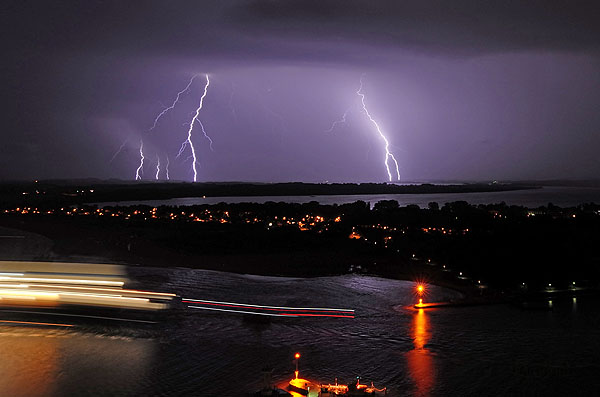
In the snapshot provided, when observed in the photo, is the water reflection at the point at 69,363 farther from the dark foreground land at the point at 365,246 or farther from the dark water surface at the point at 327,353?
the dark foreground land at the point at 365,246

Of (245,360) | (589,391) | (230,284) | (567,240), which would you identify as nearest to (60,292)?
(245,360)

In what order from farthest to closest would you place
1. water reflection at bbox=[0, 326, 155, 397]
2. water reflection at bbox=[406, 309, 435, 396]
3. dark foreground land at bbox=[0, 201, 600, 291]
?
dark foreground land at bbox=[0, 201, 600, 291] < water reflection at bbox=[406, 309, 435, 396] < water reflection at bbox=[0, 326, 155, 397]

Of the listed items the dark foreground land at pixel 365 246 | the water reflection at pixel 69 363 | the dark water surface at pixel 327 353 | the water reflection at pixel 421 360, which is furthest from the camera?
the dark foreground land at pixel 365 246

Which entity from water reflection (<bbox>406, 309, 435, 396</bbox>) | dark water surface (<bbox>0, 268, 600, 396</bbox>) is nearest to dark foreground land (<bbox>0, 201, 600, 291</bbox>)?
dark water surface (<bbox>0, 268, 600, 396</bbox>)

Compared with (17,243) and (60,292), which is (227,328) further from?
(17,243)

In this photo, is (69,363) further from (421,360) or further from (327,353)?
(421,360)

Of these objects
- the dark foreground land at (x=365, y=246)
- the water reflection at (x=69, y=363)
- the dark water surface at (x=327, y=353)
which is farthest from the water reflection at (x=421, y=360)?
the dark foreground land at (x=365, y=246)

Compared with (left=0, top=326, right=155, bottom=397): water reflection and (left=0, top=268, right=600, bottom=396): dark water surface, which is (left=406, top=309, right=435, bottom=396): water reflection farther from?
(left=0, top=326, right=155, bottom=397): water reflection
